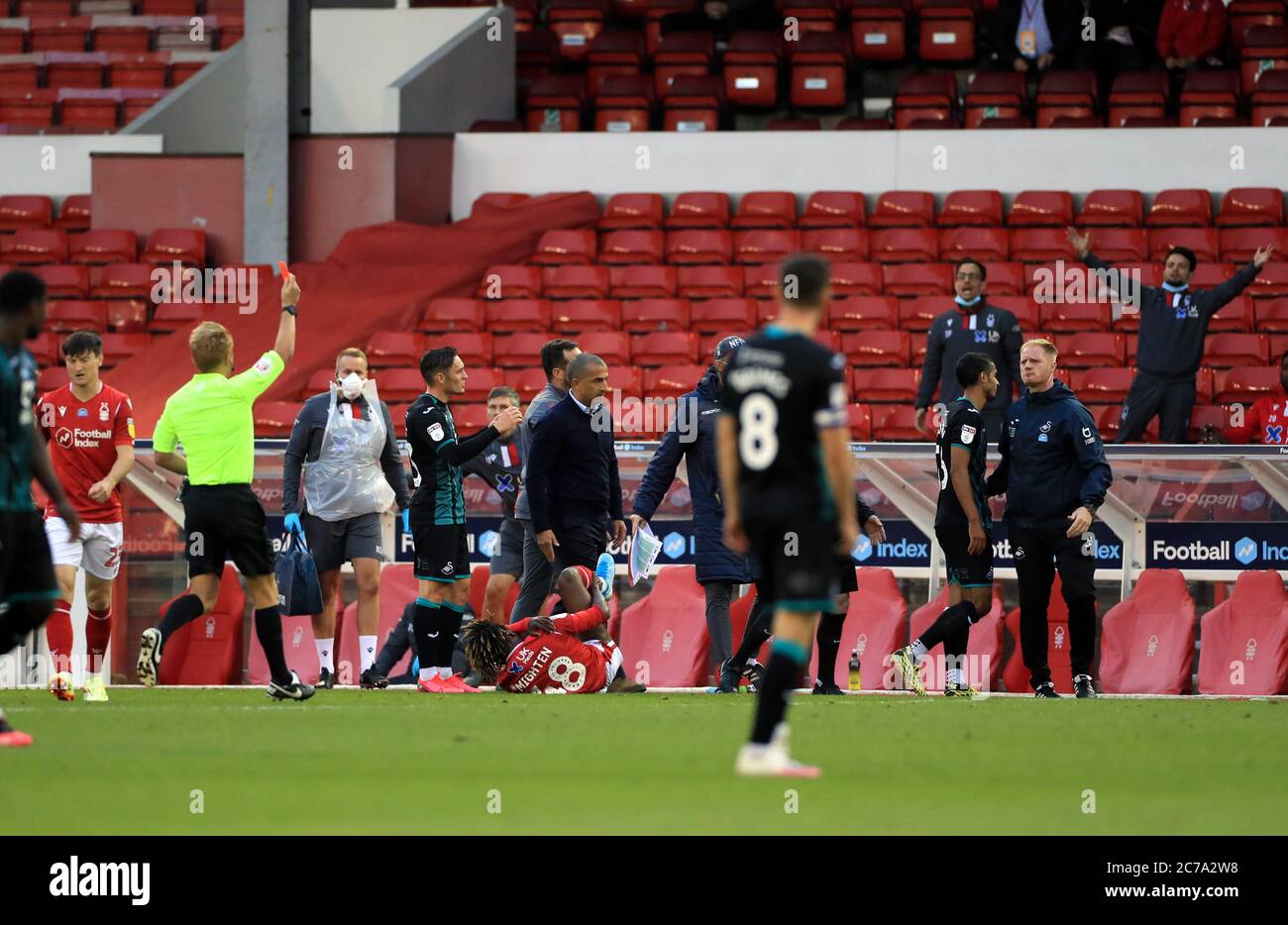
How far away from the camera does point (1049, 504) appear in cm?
1125

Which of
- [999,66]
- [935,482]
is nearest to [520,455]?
[935,482]

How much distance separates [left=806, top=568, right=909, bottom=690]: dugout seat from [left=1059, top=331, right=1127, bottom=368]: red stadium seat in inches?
191

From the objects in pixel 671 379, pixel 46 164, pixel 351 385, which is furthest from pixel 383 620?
pixel 46 164

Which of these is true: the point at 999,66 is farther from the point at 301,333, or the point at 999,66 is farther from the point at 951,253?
the point at 301,333

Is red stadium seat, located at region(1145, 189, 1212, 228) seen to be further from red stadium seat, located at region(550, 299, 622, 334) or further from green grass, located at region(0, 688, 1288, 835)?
green grass, located at region(0, 688, 1288, 835)

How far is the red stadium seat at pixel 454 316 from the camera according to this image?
62.2ft

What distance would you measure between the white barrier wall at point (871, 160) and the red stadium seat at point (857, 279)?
213 centimetres

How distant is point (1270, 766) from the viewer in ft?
22.3

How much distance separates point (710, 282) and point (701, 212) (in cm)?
143

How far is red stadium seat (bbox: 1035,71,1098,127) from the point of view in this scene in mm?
21155

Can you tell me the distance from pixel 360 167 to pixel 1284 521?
11.6 m

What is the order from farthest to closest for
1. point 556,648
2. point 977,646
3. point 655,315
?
point 655,315
point 977,646
point 556,648

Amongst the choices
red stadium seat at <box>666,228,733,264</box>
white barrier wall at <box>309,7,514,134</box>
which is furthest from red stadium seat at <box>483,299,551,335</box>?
white barrier wall at <box>309,7,514,134</box>

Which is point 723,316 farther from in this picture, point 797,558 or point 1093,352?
point 797,558
